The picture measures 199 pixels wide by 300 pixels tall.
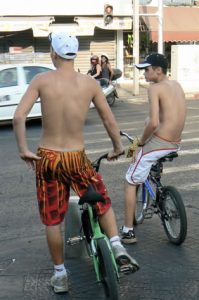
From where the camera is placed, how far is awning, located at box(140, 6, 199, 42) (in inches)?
1029

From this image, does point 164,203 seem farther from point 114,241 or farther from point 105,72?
point 105,72

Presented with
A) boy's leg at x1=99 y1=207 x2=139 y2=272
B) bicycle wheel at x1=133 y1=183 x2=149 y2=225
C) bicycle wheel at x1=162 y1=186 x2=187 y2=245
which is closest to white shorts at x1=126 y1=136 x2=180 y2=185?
bicycle wheel at x1=162 y1=186 x2=187 y2=245

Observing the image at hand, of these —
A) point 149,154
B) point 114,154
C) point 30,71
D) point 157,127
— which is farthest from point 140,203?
point 30,71

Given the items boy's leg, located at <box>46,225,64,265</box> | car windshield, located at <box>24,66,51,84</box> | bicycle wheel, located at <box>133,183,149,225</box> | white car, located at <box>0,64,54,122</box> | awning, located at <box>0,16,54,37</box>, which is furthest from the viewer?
awning, located at <box>0,16,54,37</box>

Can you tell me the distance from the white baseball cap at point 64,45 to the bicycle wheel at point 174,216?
5.95ft

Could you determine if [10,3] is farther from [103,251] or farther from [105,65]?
[103,251]

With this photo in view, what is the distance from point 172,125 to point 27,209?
235 cm

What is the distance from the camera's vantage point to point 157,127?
5.05 meters

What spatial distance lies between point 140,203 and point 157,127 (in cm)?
100


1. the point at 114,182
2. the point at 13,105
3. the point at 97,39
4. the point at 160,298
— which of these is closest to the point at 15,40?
the point at 97,39

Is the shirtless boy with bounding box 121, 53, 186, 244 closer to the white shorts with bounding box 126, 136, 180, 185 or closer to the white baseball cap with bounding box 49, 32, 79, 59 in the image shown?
Result: the white shorts with bounding box 126, 136, 180, 185

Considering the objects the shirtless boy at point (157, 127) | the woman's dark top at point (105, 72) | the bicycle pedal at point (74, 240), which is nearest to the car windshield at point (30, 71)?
the woman's dark top at point (105, 72)

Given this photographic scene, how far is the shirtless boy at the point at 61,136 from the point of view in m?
3.89

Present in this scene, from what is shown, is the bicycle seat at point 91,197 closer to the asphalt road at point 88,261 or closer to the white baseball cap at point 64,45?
the asphalt road at point 88,261
